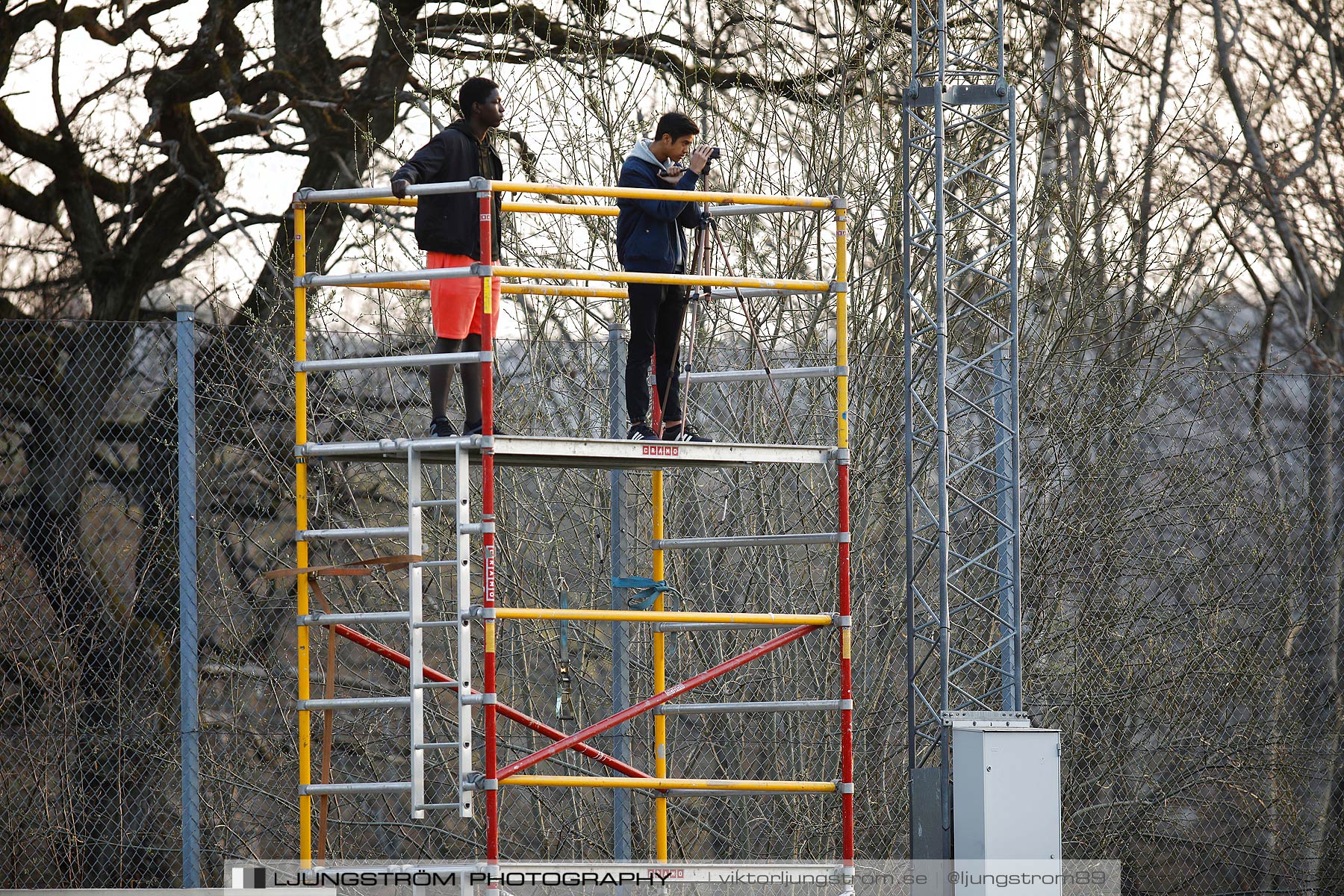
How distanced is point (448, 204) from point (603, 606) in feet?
11.7

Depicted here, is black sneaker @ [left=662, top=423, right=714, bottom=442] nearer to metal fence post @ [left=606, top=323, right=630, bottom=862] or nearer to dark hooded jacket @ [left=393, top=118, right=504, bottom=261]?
dark hooded jacket @ [left=393, top=118, right=504, bottom=261]

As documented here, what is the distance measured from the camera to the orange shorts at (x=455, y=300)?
19.5 feet

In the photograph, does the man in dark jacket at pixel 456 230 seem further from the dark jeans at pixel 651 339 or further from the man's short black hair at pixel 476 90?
the dark jeans at pixel 651 339

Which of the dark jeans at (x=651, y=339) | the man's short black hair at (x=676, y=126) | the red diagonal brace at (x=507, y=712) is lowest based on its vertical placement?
the red diagonal brace at (x=507, y=712)

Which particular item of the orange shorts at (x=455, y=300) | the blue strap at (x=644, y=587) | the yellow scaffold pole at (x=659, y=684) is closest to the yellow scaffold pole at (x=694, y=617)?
the blue strap at (x=644, y=587)

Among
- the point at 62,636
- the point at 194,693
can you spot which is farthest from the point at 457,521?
the point at 62,636

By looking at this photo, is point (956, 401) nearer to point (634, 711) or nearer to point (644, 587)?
point (644, 587)

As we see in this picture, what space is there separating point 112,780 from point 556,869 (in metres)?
3.05

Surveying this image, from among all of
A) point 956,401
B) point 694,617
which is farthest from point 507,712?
point 956,401

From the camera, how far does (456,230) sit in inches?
233

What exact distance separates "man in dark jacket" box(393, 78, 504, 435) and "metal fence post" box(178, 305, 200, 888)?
5.34 ft

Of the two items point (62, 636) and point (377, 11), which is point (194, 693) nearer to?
point (62, 636)

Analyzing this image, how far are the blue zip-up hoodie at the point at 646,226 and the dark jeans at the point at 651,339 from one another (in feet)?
0.31

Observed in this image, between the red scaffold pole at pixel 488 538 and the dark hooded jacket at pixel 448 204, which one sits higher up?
the dark hooded jacket at pixel 448 204
